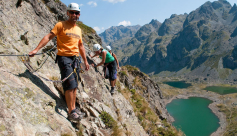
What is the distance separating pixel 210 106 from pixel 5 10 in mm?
195979

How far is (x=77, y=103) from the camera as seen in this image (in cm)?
632

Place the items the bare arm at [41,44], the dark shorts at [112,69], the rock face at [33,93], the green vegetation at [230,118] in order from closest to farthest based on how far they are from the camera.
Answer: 1. the rock face at [33,93]
2. the bare arm at [41,44]
3. the dark shorts at [112,69]
4. the green vegetation at [230,118]

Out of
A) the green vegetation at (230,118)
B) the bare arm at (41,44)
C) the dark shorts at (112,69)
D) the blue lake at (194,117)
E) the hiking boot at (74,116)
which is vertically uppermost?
the bare arm at (41,44)

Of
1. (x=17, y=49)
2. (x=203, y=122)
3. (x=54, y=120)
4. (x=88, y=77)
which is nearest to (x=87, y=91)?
(x=88, y=77)

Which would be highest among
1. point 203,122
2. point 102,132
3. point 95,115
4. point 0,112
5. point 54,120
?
point 0,112

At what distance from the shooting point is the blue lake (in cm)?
11776

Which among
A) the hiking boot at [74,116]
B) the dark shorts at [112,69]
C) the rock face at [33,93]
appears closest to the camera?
the rock face at [33,93]

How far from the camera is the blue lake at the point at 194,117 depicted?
118 metres

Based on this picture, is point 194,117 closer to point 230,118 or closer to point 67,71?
point 230,118

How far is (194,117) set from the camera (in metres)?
139

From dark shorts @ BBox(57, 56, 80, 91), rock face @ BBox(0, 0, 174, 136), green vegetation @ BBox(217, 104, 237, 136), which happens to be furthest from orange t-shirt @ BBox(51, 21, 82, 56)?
green vegetation @ BBox(217, 104, 237, 136)

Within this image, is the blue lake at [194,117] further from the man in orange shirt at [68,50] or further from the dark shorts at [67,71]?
the dark shorts at [67,71]

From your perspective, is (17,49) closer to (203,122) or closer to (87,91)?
(87,91)

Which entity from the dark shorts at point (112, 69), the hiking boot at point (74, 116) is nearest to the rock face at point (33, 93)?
the hiking boot at point (74, 116)
